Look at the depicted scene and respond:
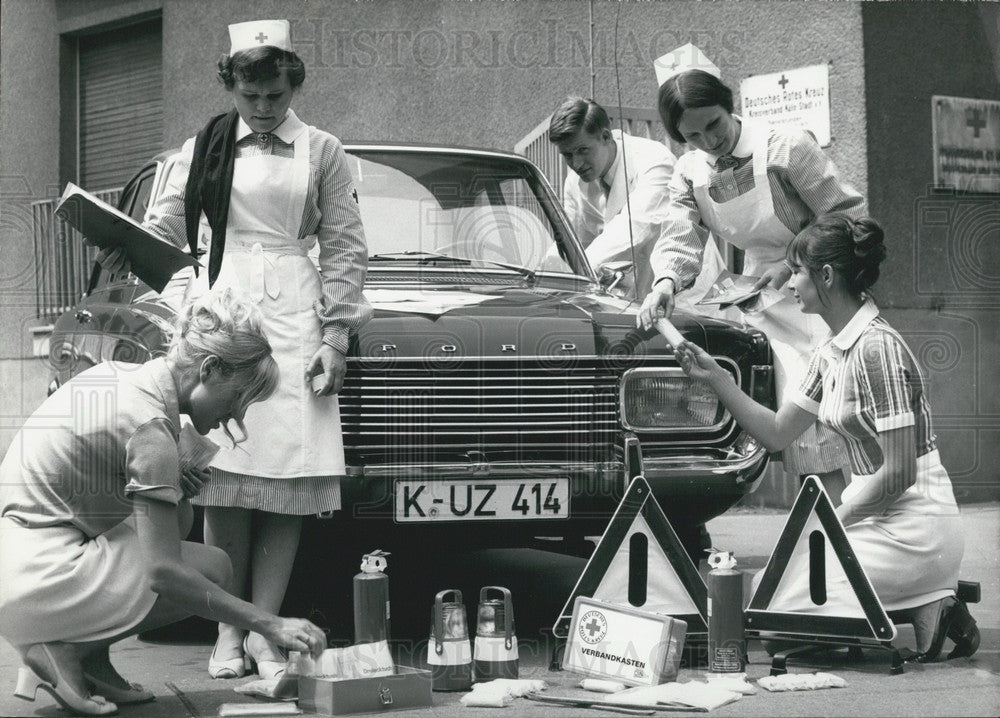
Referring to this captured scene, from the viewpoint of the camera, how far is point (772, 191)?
16.3ft

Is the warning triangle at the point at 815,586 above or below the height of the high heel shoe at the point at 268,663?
above

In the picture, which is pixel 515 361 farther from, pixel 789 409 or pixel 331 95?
pixel 331 95

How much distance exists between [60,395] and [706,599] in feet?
6.70

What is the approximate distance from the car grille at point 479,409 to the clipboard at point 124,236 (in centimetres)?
69

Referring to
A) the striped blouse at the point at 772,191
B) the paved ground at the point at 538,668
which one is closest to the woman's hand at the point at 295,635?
the paved ground at the point at 538,668

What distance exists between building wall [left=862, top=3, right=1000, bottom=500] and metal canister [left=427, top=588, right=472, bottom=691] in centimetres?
537

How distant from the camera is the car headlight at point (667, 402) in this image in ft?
15.6

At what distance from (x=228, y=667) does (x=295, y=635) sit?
1040 mm

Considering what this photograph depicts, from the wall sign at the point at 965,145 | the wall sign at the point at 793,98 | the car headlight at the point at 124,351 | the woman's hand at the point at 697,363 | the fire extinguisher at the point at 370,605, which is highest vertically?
the wall sign at the point at 793,98

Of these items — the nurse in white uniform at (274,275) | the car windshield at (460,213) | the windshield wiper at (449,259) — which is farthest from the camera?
the car windshield at (460,213)

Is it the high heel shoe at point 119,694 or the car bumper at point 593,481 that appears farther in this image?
the car bumper at point 593,481

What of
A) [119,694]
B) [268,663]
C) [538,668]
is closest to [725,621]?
[538,668]

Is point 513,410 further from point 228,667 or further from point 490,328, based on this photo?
point 228,667

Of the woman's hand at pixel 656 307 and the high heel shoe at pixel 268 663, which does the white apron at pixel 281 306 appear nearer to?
the high heel shoe at pixel 268 663
